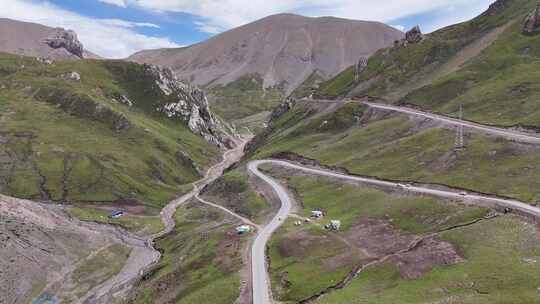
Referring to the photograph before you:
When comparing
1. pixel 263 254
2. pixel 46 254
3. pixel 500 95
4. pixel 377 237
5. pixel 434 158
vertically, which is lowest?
pixel 46 254

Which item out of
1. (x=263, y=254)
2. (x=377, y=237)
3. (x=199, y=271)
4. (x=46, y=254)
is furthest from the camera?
(x=46, y=254)

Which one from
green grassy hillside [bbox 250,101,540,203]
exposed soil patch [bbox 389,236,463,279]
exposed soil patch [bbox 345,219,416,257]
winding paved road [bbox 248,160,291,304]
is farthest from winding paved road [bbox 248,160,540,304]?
exposed soil patch [bbox 389,236,463,279]

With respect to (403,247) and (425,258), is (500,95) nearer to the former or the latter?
(403,247)

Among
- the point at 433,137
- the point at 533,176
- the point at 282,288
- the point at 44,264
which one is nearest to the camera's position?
the point at 282,288

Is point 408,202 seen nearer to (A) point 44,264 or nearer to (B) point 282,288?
(B) point 282,288

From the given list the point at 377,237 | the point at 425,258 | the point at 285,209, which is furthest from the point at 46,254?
the point at 425,258

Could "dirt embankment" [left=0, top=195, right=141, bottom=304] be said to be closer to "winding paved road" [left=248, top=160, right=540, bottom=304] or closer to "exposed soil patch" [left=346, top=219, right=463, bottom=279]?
"winding paved road" [left=248, top=160, right=540, bottom=304]

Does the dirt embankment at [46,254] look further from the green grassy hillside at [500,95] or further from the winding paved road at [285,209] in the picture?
Result: the green grassy hillside at [500,95]

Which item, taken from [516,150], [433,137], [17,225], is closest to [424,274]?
[516,150]

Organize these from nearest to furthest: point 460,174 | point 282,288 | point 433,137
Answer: point 282,288 → point 460,174 → point 433,137

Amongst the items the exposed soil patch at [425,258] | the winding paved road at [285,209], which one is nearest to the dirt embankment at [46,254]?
the winding paved road at [285,209]

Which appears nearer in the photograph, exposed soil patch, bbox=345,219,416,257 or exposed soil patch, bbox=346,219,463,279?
exposed soil patch, bbox=346,219,463,279
